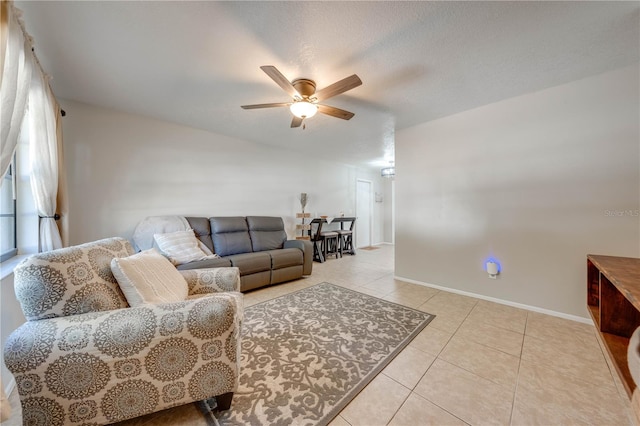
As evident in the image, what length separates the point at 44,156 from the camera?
1.82 metres

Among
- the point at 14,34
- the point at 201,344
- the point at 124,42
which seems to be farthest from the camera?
the point at 124,42

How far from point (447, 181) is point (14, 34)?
3880 mm

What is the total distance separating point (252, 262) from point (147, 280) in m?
1.74

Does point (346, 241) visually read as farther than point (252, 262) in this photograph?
Yes

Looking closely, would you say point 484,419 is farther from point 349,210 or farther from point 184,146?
point 349,210

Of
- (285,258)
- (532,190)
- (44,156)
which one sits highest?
(44,156)

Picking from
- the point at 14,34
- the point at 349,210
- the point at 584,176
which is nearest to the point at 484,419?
the point at 584,176

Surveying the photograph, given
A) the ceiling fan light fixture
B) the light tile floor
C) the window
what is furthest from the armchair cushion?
the ceiling fan light fixture

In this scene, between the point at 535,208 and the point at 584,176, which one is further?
the point at 535,208

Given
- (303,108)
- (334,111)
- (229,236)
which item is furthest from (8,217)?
(334,111)

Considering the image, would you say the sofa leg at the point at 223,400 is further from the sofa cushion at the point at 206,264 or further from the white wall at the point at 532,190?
the white wall at the point at 532,190

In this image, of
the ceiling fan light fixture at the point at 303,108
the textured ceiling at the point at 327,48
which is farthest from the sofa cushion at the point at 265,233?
the ceiling fan light fixture at the point at 303,108

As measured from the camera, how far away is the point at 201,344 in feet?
3.64

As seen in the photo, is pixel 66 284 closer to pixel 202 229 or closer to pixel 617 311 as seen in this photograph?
pixel 202 229
